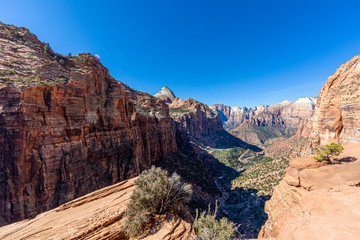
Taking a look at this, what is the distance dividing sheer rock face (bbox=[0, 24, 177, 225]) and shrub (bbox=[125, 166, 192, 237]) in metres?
15.0

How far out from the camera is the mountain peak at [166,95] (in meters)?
113

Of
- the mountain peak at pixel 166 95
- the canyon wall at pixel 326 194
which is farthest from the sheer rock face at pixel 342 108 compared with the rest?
the mountain peak at pixel 166 95

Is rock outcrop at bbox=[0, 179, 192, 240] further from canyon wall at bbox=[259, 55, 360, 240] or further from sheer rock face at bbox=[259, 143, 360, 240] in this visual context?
canyon wall at bbox=[259, 55, 360, 240]

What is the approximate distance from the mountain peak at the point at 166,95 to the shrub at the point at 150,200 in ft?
348

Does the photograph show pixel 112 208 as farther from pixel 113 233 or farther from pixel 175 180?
pixel 175 180

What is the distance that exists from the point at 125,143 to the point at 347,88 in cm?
4065

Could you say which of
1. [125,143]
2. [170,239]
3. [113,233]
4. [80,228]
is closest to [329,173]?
[170,239]

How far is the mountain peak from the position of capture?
4457 inches

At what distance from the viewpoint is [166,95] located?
11856 centimetres

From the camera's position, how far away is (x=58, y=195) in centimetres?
1434

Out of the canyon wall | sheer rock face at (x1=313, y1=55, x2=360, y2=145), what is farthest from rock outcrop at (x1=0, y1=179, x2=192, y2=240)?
sheer rock face at (x1=313, y1=55, x2=360, y2=145)

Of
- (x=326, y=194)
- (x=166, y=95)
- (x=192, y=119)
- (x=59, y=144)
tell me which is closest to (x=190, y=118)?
(x=192, y=119)

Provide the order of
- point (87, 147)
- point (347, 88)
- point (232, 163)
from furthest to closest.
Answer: point (232, 163) → point (347, 88) → point (87, 147)

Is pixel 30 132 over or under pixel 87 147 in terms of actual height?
over
